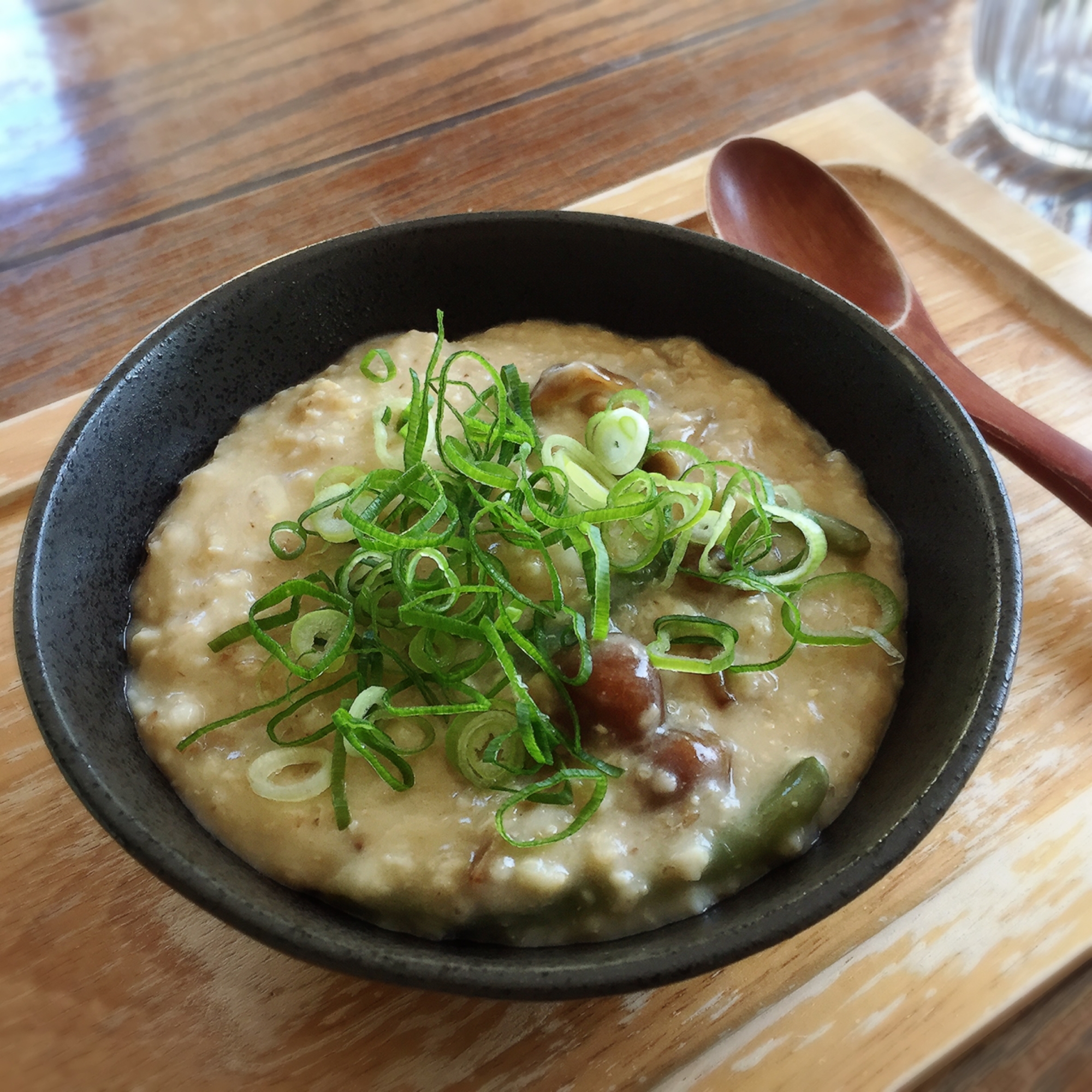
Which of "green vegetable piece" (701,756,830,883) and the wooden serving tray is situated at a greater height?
"green vegetable piece" (701,756,830,883)

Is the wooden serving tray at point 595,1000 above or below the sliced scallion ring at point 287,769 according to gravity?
below

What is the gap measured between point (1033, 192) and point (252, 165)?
2.16 meters

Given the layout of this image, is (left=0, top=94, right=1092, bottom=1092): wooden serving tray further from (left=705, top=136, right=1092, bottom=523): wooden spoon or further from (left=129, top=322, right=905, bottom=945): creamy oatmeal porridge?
(left=705, top=136, right=1092, bottom=523): wooden spoon

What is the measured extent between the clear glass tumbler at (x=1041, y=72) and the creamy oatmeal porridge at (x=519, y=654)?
162 cm

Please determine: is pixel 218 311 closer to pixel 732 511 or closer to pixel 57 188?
pixel 732 511

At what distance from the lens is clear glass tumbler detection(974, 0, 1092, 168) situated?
2.54 metres

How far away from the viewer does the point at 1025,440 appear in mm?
1811

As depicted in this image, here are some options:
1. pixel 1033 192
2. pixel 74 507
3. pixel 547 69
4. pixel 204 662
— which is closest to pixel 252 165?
pixel 547 69

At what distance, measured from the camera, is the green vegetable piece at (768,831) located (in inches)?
50.0

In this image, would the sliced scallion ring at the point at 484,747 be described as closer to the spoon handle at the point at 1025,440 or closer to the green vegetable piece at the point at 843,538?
the green vegetable piece at the point at 843,538

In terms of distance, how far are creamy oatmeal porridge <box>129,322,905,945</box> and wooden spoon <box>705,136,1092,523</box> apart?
49 cm

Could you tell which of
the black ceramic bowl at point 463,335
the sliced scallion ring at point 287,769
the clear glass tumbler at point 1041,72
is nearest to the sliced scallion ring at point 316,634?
the sliced scallion ring at point 287,769

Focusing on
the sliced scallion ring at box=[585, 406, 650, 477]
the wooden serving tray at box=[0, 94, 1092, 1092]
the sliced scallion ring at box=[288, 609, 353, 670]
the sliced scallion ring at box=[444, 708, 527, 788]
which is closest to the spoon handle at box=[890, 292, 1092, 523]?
the wooden serving tray at box=[0, 94, 1092, 1092]

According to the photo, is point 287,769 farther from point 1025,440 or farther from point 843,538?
point 1025,440
